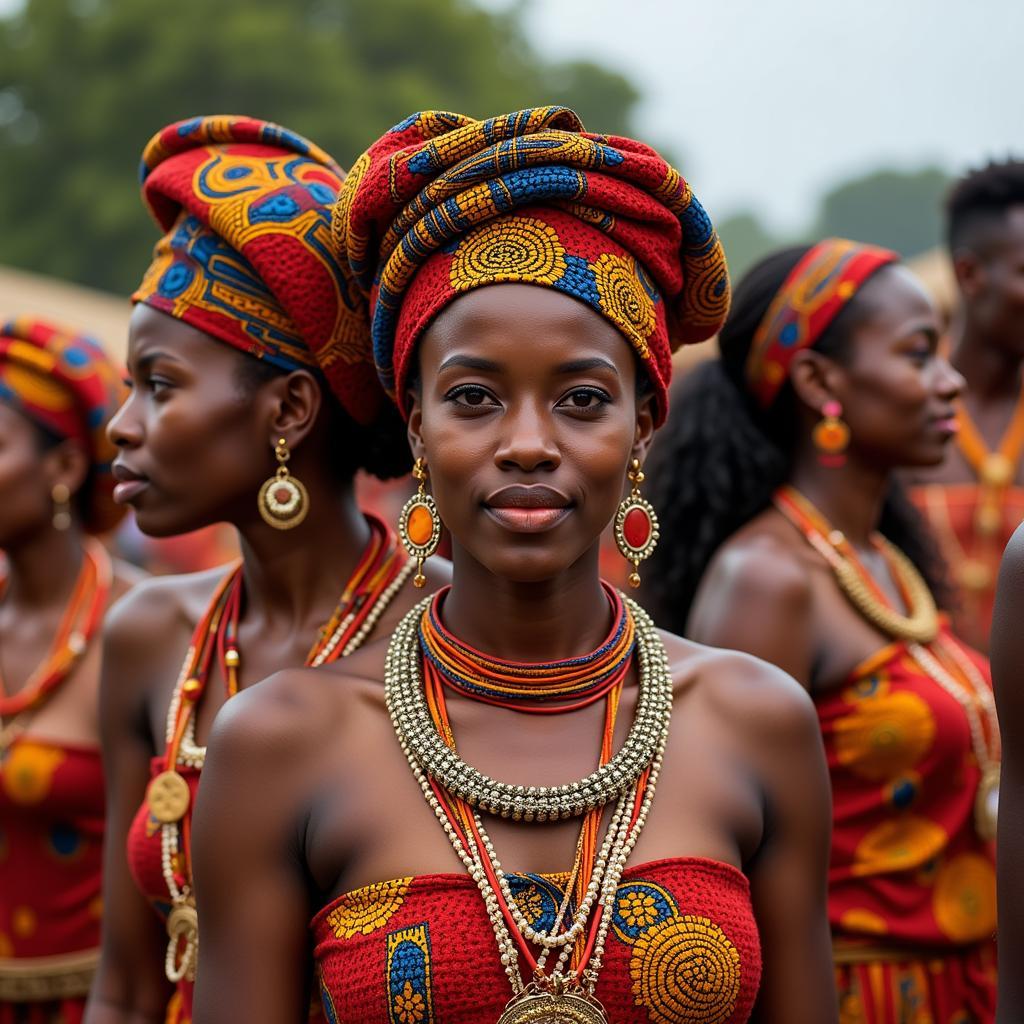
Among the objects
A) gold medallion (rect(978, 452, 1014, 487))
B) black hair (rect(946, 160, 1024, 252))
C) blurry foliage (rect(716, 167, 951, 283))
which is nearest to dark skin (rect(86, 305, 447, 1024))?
gold medallion (rect(978, 452, 1014, 487))

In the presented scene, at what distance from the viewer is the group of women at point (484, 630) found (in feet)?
7.97

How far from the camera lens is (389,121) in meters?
33.0

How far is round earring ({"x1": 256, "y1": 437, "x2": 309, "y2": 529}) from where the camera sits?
3174 mm

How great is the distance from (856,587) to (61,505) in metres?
2.50

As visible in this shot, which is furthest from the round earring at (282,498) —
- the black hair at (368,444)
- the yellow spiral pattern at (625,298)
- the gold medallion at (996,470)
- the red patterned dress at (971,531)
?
the gold medallion at (996,470)

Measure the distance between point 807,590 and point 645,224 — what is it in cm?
169

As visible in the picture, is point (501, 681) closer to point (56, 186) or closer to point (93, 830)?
point (93, 830)

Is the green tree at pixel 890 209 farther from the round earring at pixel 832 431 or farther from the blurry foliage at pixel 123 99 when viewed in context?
the round earring at pixel 832 431

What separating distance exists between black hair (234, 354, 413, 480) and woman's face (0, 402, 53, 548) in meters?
1.68

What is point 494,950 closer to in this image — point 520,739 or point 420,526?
point 520,739

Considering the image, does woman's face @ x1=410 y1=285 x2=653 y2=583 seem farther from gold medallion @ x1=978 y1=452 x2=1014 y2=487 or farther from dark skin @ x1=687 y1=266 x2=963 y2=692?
gold medallion @ x1=978 y1=452 x2=1014 y2=487

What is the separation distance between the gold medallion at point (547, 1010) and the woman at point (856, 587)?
1.67m

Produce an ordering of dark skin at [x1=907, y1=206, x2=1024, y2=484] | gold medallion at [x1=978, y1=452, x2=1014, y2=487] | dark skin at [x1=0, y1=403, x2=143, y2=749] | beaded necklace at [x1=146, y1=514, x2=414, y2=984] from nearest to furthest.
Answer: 1. beaded necklace at [x1=146, y1=514, x2=414, y2=984]
2. dark skin at [x1=0, y1=403, x2=143, y2=749]
3. gold medallion at [x1=978, y1=452, x2=1014, y2=487]
4. dark skin at [x1=907, y1=206, x2=1024, y2=484]

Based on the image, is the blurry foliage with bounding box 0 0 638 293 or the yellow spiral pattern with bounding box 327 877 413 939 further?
the blurry foliage with bounding box 0 0 638 293
